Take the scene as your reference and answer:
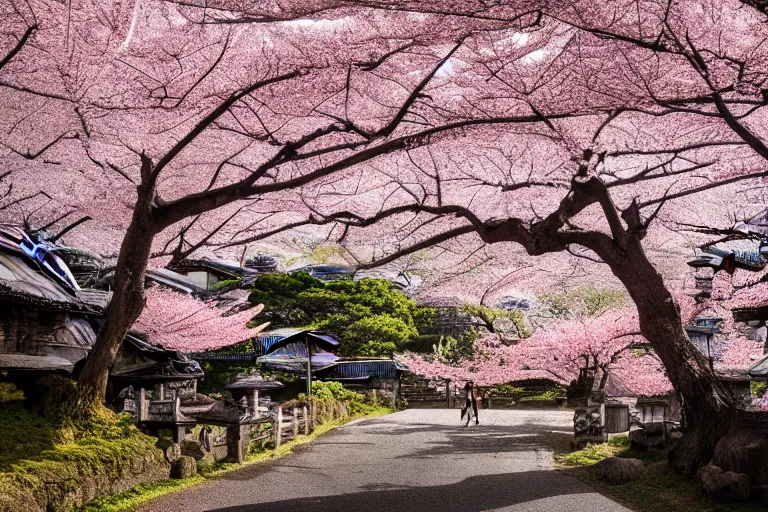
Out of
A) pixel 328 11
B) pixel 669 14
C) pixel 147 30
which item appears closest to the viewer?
pixel 669 14

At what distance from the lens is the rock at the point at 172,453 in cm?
1170

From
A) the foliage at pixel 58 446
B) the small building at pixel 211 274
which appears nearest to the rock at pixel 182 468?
the foliage at pixel 58 446

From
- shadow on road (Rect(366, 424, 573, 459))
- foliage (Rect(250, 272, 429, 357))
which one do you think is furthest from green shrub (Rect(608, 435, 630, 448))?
foliage (Rect(250, 272, 429, 357))

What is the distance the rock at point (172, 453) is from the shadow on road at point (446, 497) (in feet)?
9.99

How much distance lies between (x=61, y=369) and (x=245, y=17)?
8314 millimetres

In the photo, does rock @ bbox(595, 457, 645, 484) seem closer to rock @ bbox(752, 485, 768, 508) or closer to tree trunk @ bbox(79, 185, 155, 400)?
rock @ bbox(752, 485, 768, 508)

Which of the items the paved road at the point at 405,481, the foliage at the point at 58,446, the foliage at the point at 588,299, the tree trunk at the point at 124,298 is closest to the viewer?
the foliage at the point at 58,446

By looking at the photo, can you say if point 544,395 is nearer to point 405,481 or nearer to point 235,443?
point 235,443

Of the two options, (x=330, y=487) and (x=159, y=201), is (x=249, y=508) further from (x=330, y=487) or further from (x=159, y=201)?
(x=159, y=201)

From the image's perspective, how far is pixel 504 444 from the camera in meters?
16.8

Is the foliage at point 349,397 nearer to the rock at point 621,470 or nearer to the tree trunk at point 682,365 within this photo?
the rock at point 621,470

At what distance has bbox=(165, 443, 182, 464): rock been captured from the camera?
11695 millimetres

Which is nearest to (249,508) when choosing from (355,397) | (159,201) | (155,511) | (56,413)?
(155,511)

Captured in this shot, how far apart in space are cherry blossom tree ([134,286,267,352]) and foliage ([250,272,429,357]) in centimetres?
868
